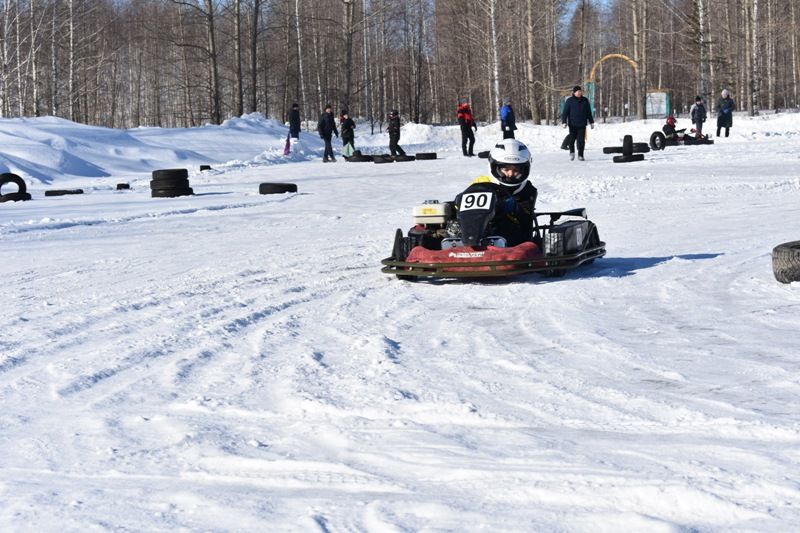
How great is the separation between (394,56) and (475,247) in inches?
2350

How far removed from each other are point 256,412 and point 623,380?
1625mm

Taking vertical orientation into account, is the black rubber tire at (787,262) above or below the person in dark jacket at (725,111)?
below

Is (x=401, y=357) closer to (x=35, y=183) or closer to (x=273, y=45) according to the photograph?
(x=35, y=183)

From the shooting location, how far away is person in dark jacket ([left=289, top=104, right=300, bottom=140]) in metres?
32.2

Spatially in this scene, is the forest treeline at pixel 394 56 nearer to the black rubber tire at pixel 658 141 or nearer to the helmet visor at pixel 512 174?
the black rubber tire at pixel 658 141

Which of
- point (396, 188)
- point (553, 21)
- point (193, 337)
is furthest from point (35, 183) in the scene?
point (553, 21)

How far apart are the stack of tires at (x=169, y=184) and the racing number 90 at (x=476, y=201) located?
10050 millimetres

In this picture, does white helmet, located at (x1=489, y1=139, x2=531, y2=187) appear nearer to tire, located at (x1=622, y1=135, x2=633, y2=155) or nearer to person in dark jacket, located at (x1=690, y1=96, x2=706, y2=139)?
tire, located at (x1=622, y1=135, x2=633, y2=155)

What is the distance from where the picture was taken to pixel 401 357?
5414 mm

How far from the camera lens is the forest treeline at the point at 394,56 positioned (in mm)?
53000

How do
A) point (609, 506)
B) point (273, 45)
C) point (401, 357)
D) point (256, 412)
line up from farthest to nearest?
point (273, 45)
point (401, 357)
point (256, 412)
point (609, 506)

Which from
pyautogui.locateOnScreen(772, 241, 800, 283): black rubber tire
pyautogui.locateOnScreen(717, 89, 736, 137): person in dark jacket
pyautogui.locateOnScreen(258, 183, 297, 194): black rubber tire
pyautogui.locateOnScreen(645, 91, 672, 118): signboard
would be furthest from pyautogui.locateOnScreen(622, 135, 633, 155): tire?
pyautogui.locateOnScreen(645, 91, 672, 118): signboard

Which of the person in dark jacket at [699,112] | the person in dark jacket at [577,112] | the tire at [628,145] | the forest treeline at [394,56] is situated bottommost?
the tire at [628,145]

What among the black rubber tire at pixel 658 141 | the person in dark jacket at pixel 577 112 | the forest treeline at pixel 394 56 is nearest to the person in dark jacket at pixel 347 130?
the black rubber tire at pixel 658 141
